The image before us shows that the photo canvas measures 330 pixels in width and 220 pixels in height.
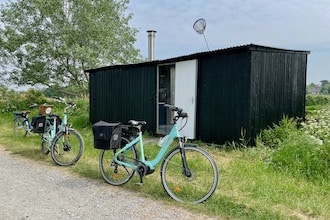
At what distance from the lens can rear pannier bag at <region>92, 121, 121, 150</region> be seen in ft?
12.7

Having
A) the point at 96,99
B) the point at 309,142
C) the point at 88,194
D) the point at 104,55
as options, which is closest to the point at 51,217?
the point at 88,194

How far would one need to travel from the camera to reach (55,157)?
5105 millimetres

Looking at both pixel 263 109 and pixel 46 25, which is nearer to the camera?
pixel 263 109

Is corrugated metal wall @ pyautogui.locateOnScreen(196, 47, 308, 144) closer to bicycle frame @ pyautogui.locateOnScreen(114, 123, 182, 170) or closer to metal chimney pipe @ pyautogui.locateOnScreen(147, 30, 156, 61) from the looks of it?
bicycle frame @ pyautogui.locateOnScreen(114, 123, 182, 170)

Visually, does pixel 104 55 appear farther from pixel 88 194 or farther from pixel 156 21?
pixel 88 194

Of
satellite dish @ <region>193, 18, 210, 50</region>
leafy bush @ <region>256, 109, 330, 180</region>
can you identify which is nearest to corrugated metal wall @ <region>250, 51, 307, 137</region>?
leafy bush @ <region>256, 109, 330, 180</region>

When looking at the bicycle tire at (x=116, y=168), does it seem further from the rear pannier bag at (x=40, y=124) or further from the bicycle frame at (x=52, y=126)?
the rear pannier bag at (x=40, y=124)

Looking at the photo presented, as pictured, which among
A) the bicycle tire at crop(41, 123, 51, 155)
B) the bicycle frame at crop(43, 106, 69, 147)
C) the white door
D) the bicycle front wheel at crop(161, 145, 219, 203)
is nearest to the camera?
the bicycle front wheel at crop(161, 145, 219, 203)

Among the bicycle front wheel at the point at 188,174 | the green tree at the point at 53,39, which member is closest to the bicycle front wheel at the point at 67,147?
the bicycle front wheel at the point at 188,174

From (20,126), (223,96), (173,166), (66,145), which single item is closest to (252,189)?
(173,166)

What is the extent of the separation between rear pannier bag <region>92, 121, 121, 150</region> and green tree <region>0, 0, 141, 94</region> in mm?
11803

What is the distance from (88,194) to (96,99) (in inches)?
259

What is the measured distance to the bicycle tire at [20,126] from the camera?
26.1ft

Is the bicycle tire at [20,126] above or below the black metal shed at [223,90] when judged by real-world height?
below
